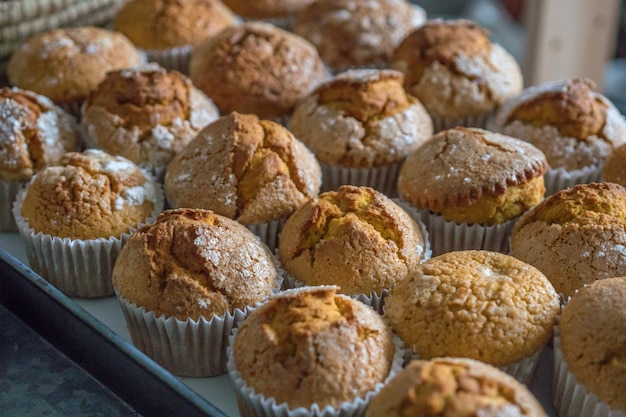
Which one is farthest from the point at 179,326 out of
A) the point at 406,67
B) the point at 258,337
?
the point at 406,67

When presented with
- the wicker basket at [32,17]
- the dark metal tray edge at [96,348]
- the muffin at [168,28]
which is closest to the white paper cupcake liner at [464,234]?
the dark metal tray edge at [96,348]

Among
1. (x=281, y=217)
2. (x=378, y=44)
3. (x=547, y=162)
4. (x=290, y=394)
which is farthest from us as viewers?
(x=378, y=44)

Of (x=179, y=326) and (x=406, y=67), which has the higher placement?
(x=406, y=67)

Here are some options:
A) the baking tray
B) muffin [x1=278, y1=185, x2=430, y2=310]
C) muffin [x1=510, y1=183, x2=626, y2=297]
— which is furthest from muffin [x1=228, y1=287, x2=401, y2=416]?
muffin [x1=510, y1=183, x2=626, y2=297]

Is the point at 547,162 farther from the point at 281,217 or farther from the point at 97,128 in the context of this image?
the point at 97,128

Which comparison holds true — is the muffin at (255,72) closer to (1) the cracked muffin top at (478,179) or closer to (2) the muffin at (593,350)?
(1) the cracked muffin top at (478,179)

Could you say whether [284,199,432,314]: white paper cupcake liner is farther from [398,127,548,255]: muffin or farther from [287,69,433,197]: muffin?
[287,69,433,197]: muffin

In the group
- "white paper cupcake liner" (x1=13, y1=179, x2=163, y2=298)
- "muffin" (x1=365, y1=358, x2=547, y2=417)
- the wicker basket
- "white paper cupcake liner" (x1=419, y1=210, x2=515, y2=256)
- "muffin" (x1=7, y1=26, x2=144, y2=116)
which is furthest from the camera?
the wicker basket
